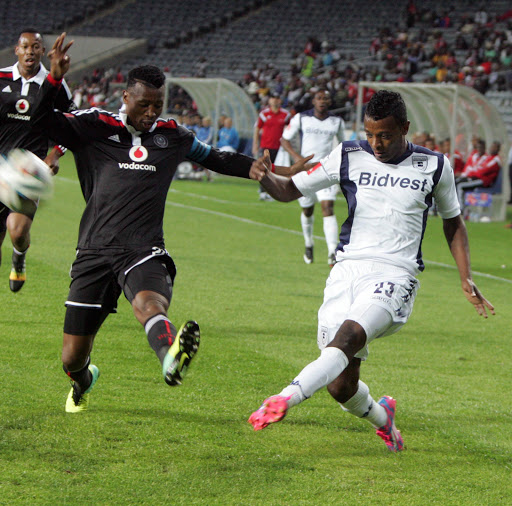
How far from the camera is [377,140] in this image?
501cm

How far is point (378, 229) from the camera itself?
5039 mm

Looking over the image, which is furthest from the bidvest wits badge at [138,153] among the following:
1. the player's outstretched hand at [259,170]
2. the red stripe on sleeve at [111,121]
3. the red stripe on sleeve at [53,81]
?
the red stripe on sleeve at [53,81]

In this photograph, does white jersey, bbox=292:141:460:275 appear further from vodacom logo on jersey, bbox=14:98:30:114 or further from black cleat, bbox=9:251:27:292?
black cleat, bbox=9:251:27:292

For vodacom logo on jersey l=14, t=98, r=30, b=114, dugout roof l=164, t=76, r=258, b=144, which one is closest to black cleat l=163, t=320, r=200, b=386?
vodacom logo on jersey l=14, t=98, r=30, b=114

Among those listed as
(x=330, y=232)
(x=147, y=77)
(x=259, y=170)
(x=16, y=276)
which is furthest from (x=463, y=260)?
(x=330, y=232)

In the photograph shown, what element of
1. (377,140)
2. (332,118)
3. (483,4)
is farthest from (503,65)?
(377,140)

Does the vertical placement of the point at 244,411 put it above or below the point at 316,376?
below

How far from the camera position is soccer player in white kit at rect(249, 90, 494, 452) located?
4.86 metres

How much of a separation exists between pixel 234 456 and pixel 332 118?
971 centimetres

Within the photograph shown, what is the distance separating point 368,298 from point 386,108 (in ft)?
3.41

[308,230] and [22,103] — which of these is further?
[308,230]

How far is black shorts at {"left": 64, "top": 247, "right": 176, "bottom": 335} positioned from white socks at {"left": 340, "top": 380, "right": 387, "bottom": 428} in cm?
116

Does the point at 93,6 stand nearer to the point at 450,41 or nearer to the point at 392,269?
the point at 450,41

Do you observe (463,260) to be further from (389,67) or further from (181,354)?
(389,67)
